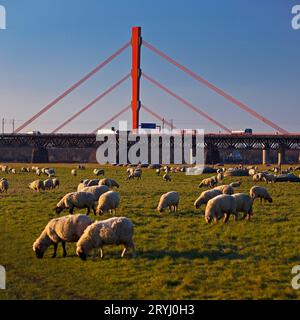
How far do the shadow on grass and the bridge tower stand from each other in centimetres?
7915

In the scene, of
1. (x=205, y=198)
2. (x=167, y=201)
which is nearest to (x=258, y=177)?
(x=205, y=198)

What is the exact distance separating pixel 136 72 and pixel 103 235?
8393 centimetres

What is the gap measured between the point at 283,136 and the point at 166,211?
85.5 m

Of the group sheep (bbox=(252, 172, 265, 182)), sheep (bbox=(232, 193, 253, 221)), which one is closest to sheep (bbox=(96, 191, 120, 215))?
sheep (bbox=(232, 193, 253, 221))

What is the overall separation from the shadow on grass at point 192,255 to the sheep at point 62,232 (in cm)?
175

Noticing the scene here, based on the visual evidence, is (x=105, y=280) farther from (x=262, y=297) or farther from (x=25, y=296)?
(x=262, y=297)

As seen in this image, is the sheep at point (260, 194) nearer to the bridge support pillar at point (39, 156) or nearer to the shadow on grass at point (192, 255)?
the shadow on grass at point (192, 255)

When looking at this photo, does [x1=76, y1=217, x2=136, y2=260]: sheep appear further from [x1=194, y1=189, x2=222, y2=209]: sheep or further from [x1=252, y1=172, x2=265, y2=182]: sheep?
[x1=252, y1=172, x2=265, y2=182]: sheep

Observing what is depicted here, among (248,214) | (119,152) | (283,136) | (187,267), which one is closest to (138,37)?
(119,152)

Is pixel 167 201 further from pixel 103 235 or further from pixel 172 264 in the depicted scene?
pixel 172 264

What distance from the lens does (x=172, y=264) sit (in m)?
12.4

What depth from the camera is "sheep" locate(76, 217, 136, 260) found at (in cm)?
1275

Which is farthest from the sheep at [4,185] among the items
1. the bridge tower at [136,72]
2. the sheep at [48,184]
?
the bridge tower at [136,72]

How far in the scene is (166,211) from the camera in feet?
70.3
